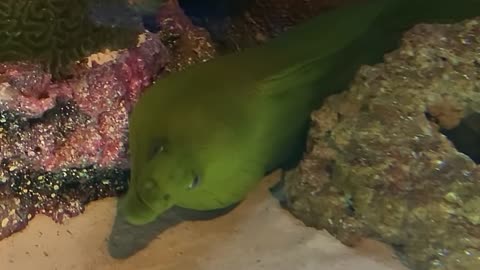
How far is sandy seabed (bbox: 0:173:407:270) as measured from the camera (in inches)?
89.4

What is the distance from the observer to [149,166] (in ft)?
6.97

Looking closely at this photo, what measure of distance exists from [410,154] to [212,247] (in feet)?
2.68

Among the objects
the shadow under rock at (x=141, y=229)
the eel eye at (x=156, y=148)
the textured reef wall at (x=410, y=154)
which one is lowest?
the shadow under rock at (x=141, y=229)

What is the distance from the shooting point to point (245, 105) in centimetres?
229

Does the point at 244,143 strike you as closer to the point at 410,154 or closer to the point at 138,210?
the point at 138,210

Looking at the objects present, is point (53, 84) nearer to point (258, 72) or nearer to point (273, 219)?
point (258, 72)

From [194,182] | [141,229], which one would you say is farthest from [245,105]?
[141,229]

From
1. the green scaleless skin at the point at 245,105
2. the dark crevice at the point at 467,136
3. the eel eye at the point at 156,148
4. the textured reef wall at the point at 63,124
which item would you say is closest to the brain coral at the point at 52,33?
the textured reef wall at the point at 63,124

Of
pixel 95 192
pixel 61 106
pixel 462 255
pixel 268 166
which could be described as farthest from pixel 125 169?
pixel 462 255

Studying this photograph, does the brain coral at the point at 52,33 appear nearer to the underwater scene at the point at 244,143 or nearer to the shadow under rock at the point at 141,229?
the underwater scene at the point at 244,143

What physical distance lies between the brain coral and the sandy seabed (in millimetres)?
648

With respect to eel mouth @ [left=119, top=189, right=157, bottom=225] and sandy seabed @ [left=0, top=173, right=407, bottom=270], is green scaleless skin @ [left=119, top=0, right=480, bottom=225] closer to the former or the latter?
eel mouth @ [left=119, top=189, right=157, bottom=225]

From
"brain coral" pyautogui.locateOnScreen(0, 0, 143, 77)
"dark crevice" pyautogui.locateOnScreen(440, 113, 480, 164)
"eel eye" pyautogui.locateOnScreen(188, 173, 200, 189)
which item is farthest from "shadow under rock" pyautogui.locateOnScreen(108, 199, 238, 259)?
"dark crevice" pyautogui.locateOnScreen(440, 113, 480, 164)

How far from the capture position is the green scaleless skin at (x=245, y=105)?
7.06 ft
